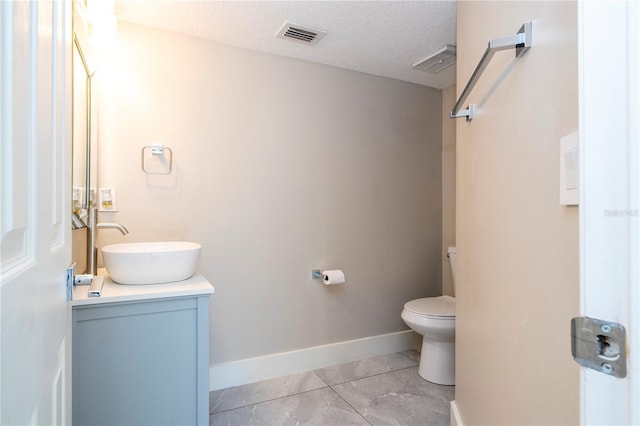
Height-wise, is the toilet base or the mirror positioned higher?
the mirror

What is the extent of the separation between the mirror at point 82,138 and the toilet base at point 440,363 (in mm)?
2051

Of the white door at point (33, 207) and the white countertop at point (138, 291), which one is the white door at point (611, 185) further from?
the white countertop at point (138, 291)

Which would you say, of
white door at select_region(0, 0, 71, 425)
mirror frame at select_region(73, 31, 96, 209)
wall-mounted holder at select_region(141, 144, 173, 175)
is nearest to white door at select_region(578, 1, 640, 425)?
white door at select_region(0, 0, 71, 425)

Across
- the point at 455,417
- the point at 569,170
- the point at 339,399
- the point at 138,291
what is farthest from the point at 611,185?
the point at 339,399

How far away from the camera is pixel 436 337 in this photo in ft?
7.17

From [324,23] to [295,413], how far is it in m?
2.14

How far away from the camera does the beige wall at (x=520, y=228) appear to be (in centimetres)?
70

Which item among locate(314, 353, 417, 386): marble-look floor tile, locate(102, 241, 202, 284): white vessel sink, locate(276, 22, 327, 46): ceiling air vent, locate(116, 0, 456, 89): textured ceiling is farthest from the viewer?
locate(314, 353, 417, 386): marble-look floor tile

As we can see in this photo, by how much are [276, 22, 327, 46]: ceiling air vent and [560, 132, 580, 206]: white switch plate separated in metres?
1.66

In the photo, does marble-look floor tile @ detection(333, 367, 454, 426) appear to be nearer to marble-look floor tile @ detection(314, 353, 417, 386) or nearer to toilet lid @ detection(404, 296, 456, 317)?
marble-look floor tile @ detection(314, 353, 417, 386)

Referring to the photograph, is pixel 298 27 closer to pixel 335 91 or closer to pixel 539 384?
pixel 335 91

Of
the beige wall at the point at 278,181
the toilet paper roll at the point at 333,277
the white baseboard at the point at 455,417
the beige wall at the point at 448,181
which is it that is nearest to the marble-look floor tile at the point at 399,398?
the white baseboard at the point at 455,417

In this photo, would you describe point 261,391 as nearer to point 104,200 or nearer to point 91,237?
point 91,237

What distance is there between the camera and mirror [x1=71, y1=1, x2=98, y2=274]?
138cm
